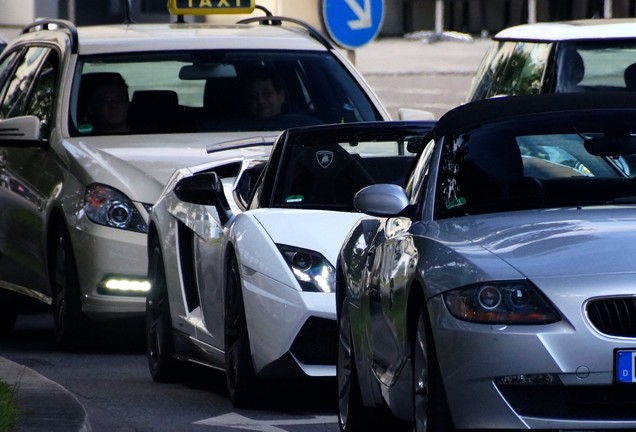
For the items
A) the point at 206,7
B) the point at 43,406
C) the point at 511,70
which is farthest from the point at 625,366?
the point at 206,7

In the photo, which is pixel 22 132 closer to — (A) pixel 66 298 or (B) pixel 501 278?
(A) pixel 66 298

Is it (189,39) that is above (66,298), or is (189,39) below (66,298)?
above

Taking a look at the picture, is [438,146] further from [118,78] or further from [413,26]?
[413,26]

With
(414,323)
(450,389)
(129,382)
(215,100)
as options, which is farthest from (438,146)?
(215,100)

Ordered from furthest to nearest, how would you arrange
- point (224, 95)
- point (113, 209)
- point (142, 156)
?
1. point (224, 95)
2. point (142, 156)
3. point (113, 209)

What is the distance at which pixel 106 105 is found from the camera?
520 inches

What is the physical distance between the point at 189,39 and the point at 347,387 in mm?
5520

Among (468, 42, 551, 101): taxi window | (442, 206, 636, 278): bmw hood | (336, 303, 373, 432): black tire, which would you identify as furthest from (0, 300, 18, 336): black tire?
(442, 206, 636, 278): bmw hood

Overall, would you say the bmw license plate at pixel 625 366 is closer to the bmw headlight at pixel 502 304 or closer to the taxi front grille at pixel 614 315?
the taxi front grille at pixel 614 315

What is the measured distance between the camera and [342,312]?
8.77 m

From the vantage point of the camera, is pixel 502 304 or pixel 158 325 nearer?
pixel 502 304

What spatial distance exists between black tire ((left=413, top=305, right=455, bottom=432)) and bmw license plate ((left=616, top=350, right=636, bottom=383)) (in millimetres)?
570

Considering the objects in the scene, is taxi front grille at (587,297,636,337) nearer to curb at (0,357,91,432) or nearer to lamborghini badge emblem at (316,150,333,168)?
curb at (0,357,91,432)

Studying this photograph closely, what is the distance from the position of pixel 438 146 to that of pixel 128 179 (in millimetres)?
4571
